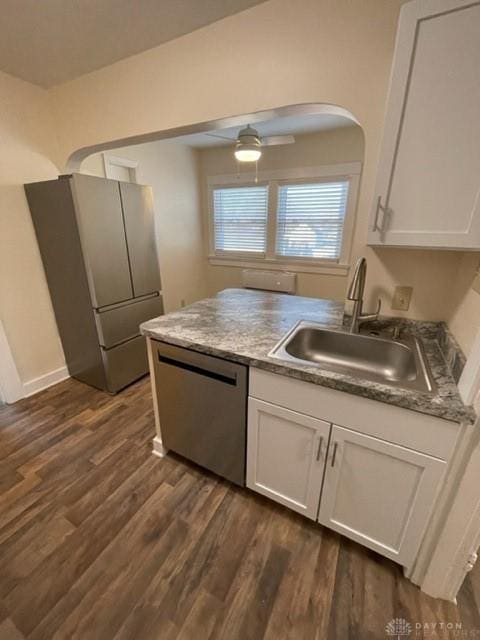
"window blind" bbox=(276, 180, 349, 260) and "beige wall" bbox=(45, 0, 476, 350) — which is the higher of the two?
"beige wall" bbox=(45, 0, 476, 350)

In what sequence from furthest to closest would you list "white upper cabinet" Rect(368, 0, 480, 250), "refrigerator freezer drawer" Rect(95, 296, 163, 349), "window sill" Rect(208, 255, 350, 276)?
"window sill" Rect(208, 255, 350, 276)
"refrigerator freezer drawer" Rect(95, 296, 163, 349)
"white upper cabinet" Rect(368, 0, 480, 250)

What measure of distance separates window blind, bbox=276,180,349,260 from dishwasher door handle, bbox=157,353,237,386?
9.72 feet

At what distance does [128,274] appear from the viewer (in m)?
2.32

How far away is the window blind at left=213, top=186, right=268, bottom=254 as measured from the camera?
3.98 meters

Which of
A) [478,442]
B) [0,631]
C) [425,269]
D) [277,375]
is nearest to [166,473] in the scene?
[0,631]

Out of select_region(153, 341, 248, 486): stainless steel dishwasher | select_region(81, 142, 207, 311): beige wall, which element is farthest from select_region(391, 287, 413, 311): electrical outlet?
select_region(81, 142, 207, 311): beige wall

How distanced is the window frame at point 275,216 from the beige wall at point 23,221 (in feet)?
7.89

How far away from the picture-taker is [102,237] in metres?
2.07

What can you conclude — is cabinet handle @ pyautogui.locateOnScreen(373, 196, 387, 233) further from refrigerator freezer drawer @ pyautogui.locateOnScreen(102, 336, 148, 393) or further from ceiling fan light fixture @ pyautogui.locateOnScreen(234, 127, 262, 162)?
refrigerator freezer drawer @ pyautogui.locateOnScreen(102, 336, 148, 393)

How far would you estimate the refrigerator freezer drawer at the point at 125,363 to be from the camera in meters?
2.32

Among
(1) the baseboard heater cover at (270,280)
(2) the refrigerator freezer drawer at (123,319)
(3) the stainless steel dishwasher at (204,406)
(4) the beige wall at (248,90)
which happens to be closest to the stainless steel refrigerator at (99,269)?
(2) the refrigerator freezer drawer at (123,319)

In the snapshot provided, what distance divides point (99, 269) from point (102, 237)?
250 mm

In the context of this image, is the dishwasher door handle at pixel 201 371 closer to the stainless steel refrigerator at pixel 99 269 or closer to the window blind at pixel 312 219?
the stainless steel refrigerator at pixel 99 269

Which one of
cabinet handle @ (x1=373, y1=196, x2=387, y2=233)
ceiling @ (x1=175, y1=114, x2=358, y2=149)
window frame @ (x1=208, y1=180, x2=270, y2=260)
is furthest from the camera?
window frame @ (x1=208, y1=180, x2=270, y2=260)
